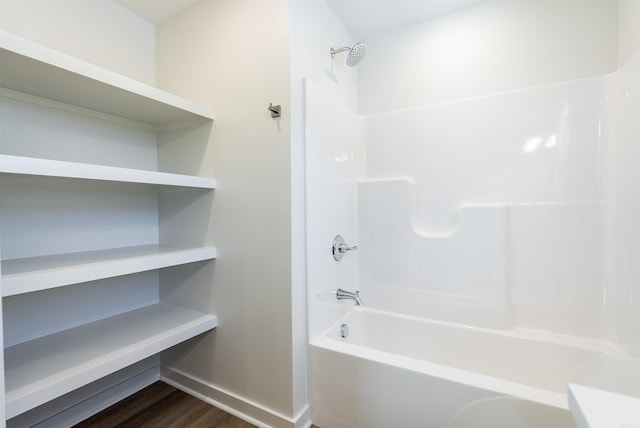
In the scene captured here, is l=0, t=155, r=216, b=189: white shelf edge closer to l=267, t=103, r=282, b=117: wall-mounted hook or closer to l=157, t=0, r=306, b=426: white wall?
l=157, t=0, r=306, b=426: white wall

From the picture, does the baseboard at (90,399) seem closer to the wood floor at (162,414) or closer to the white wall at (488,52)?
the wood floor at (162,414)

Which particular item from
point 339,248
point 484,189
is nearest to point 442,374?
point 339,248

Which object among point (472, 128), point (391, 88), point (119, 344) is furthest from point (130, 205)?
point (472, 128)

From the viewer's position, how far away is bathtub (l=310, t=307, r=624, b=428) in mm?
1053

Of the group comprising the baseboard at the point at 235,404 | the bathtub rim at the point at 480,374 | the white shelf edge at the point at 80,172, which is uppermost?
the white shelf edge at the point at 80,172

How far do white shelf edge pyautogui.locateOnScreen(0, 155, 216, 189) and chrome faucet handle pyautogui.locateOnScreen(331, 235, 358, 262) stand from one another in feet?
2.89

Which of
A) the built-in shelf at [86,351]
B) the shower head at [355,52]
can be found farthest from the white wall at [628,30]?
the built-in shelf at [86,351]

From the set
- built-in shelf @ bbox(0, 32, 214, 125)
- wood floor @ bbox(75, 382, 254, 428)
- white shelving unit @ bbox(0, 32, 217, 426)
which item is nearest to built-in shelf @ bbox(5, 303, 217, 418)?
white shelving unit @ bbox(0, 32, 217, 426)

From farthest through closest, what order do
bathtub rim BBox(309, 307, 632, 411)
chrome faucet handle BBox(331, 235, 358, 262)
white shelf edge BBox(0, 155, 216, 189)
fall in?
1. chrome faucet handle BBox(331, 235, 358, 262)
2. bathtub rim BBox(309, 307, 632, 411)
3. white shelf edge BBox(0, 155, 216, 189)

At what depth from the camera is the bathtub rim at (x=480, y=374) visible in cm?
103

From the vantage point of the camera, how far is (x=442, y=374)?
3.78ft

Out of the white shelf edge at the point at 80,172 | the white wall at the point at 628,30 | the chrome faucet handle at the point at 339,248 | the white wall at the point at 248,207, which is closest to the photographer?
the white shelf edge at the point at 80,172

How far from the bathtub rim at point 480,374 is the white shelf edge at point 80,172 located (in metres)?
1.16

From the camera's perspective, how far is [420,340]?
5.74ft
